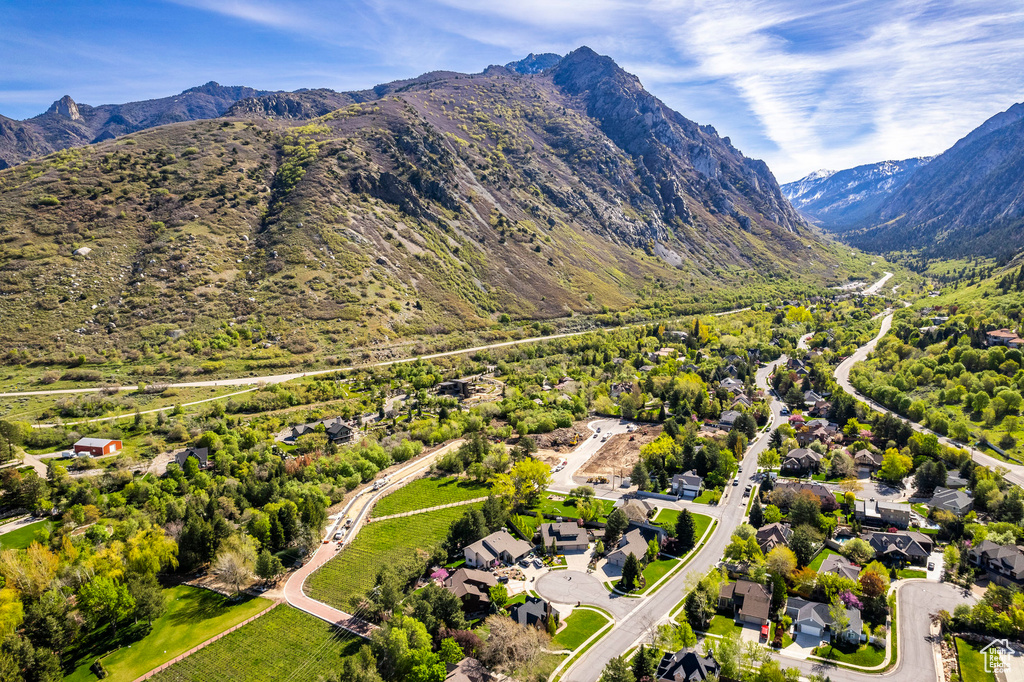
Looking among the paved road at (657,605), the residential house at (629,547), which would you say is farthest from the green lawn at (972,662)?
the residential house at (629,547)

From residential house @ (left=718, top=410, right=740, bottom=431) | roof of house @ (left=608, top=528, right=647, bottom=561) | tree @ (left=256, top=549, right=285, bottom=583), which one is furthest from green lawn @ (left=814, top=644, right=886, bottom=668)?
residential house @ (left=718, top=410, right=740, bottom=431)

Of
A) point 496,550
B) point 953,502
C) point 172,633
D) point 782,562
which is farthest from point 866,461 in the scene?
point 172,633

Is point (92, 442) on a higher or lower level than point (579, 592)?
higher

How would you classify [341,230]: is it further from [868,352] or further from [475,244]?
[868,352]

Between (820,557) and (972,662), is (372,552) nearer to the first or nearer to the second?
(820,557)

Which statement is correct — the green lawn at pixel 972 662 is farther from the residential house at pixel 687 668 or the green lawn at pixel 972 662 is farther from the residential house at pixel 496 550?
the residential house at pixel 496 550

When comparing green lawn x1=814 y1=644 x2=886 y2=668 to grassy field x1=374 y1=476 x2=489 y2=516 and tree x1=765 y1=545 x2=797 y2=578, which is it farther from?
grassy field x1=374 y1=476 x2=489 y2=516
